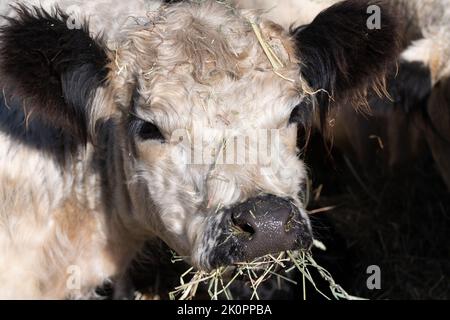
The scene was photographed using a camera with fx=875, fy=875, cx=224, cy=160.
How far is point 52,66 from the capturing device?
4.79 metres

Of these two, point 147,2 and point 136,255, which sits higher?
point 147,2

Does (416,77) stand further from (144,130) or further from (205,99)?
(144,130)

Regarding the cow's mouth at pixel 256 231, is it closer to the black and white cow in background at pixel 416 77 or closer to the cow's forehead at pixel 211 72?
the cow's forehead at pixel 211 72

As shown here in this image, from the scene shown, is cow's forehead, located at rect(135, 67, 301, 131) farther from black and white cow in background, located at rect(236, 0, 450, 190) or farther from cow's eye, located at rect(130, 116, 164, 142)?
black and white cow in background, located at rect(236, 0, 450, 190)

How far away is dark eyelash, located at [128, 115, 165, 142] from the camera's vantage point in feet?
15.4

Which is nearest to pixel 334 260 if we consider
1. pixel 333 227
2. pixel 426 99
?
pixel 333 227

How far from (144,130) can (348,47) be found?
1.32m

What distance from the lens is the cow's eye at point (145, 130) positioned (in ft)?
15.4

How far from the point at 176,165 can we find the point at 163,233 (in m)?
0.52

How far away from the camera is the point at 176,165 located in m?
4.64

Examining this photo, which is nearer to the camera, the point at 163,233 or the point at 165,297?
the point at 163,233

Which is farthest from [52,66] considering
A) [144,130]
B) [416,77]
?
[416,77]
